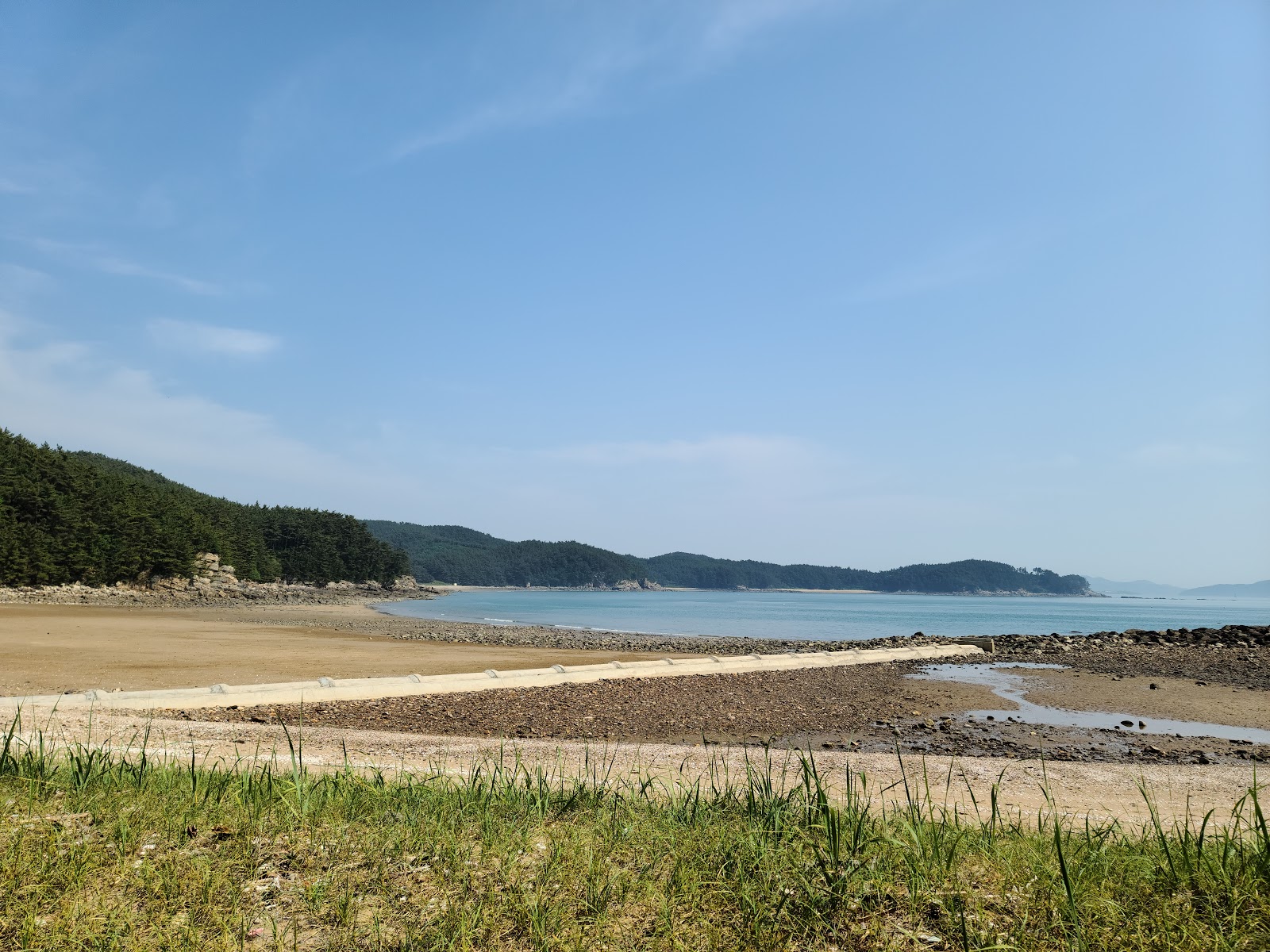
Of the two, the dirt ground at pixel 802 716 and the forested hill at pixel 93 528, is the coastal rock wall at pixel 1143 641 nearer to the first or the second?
the dirt ground at pixel 802 716

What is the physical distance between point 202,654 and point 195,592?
56508mm

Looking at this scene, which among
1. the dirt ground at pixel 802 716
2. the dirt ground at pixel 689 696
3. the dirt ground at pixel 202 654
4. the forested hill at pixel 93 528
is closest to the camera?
the dirt ground at pixel 802 716

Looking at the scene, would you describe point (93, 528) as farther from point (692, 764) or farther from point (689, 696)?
point (692, 764)

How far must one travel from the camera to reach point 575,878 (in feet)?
13.3

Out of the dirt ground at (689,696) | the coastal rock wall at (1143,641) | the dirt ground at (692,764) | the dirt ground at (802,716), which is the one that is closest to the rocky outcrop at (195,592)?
the dirt ground at (689,696)

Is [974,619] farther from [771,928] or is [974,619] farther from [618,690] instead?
[771,928]

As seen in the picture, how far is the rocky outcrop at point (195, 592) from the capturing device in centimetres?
5641

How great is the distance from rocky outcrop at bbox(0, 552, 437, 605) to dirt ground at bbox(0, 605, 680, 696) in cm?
1416

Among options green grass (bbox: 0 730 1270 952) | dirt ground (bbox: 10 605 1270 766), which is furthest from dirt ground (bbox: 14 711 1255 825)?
green grass (bbox: 0 730 1270 952)

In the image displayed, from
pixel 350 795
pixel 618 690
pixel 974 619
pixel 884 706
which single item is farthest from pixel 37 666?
pixel 974 619

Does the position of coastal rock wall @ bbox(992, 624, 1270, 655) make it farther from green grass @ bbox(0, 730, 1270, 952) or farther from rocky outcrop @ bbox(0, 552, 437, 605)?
rocky outcrop @ bbox(0, 552, 437, 605)

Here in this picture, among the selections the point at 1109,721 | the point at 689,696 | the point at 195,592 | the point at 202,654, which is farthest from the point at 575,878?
the point at 195,592

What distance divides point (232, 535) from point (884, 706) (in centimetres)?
9252

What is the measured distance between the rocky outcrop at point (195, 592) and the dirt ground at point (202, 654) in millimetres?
14165
